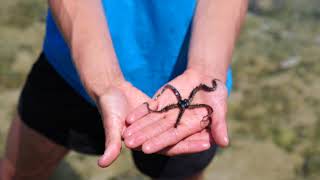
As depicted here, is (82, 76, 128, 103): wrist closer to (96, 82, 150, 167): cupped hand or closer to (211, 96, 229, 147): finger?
(96, 82, 150, 167): cupped hand

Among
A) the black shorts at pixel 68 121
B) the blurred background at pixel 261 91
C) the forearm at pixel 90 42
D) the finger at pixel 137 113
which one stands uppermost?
the forearm at pixel 90 42

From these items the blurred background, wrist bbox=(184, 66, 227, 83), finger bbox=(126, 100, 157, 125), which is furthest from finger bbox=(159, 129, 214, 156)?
the blurred background

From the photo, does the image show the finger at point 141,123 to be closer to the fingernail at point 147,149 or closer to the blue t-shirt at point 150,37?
the fingernail at point 147,149

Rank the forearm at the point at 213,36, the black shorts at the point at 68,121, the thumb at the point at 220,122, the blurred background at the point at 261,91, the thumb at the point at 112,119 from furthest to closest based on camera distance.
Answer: the blurred background at the point at 261,91 → the black shorts at the point at 68,121 → the forearm at the point at 213,36 → the thumb at the point at 220,122 → the thumb at the point at 112,119

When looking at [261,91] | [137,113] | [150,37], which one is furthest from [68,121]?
[261,91]

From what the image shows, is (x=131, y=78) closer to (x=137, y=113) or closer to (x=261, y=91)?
(x=137, y=113)

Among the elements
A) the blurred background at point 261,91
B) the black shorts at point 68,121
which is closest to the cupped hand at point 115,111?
the black shorts at point 68,121
